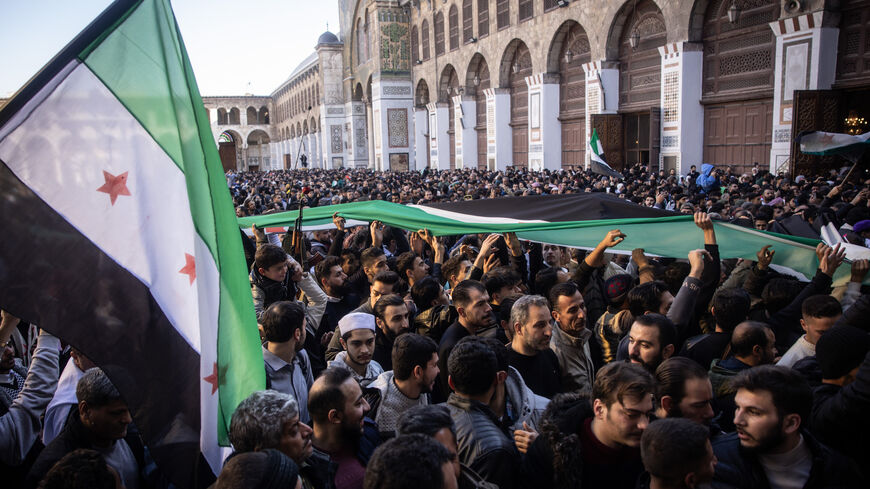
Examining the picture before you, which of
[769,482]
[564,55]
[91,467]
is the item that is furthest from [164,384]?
[564,55]

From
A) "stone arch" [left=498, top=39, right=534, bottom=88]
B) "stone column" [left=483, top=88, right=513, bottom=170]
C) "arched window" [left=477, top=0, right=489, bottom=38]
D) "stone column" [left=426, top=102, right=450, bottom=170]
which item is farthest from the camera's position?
"stone column" [left=426, top=102, right=450, bottom=170]

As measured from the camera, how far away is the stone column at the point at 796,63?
38.6 feet

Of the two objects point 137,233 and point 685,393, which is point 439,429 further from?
point 137,233

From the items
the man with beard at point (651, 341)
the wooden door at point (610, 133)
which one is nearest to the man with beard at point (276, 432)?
the man with beard at point (651, 341)

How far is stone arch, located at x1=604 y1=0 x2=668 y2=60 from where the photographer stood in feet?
54.1

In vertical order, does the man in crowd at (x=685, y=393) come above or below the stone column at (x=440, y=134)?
below

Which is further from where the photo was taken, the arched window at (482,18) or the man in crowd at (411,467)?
the arched window at (482,18)

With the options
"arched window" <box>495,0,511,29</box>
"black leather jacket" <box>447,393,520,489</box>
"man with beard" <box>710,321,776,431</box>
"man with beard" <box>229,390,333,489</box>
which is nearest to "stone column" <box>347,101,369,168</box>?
"arched window" <box>495,0,511,29</box>

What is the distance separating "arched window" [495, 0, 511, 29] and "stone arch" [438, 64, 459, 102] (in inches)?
205

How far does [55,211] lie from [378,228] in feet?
13.5

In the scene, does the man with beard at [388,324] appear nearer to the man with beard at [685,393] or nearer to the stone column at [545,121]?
the man with beard at [685,393]

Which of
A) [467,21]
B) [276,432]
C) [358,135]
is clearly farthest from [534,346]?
[358,135]

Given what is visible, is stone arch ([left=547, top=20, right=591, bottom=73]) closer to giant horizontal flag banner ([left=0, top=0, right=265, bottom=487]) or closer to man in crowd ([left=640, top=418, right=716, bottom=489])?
giant horizontal flag banner ([left=0, top=0, right=265, bottom=487])

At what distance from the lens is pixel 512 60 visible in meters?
23.9
